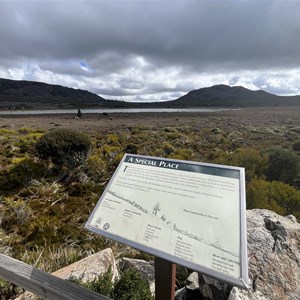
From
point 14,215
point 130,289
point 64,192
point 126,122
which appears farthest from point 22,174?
point 126,122

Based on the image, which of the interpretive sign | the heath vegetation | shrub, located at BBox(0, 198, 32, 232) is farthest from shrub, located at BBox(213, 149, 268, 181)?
shrub, located at BBox(0, 198, 32, 232)

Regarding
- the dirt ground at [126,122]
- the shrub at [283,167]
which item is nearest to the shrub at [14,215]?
the shrub at [283,167]

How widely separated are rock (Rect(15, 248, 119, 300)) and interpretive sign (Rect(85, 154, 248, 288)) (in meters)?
1.49

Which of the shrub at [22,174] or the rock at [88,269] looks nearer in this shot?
the rock at [88,269]

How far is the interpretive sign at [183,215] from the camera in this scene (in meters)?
1.62

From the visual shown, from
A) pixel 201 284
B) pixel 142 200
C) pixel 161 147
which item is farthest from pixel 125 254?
pixel 161 147

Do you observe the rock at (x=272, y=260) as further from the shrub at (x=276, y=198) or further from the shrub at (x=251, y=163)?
the shrub at (x=251, y=163)

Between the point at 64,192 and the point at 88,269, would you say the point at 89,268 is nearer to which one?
the point at 88,269

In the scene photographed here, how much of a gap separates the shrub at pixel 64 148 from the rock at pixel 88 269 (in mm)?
5962

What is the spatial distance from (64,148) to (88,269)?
6300mm

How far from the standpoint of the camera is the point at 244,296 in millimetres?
2521

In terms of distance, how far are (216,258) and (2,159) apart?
10.8 m

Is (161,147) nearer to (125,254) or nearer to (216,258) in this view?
(125,254)

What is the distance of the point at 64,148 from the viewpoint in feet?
29.1
